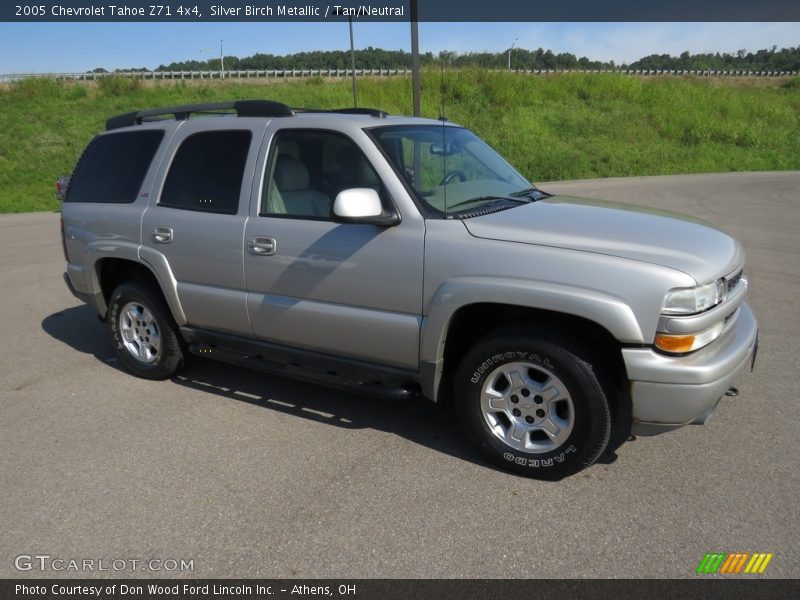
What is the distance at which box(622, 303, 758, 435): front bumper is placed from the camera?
305 cm

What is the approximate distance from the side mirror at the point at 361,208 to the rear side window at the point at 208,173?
112 cm

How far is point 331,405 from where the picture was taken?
14.8 feet

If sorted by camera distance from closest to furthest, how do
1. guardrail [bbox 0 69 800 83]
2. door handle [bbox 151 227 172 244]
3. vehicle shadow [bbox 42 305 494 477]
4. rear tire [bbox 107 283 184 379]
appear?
vehicle shadow [bbox 42 305 494 477] < door handle [bbox 151 227 172 244] < rear tire [bbox 107 283 184 379] < guardrail [bbox 0 69 800 83]

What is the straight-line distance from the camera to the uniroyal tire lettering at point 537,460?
337 centimetres

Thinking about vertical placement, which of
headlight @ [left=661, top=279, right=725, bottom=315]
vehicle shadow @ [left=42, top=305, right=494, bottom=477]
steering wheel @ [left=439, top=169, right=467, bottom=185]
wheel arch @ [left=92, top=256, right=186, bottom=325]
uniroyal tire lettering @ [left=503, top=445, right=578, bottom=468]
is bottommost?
vehicle shadow @ [left=42, top=305, right=494, bottom=477]

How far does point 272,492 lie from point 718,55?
274ft

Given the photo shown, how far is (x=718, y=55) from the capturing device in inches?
2867

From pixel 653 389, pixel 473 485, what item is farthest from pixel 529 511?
pixel 653 389

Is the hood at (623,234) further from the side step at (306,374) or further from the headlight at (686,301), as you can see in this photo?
the side step at (306,374)

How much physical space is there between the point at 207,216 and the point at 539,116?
103ft
